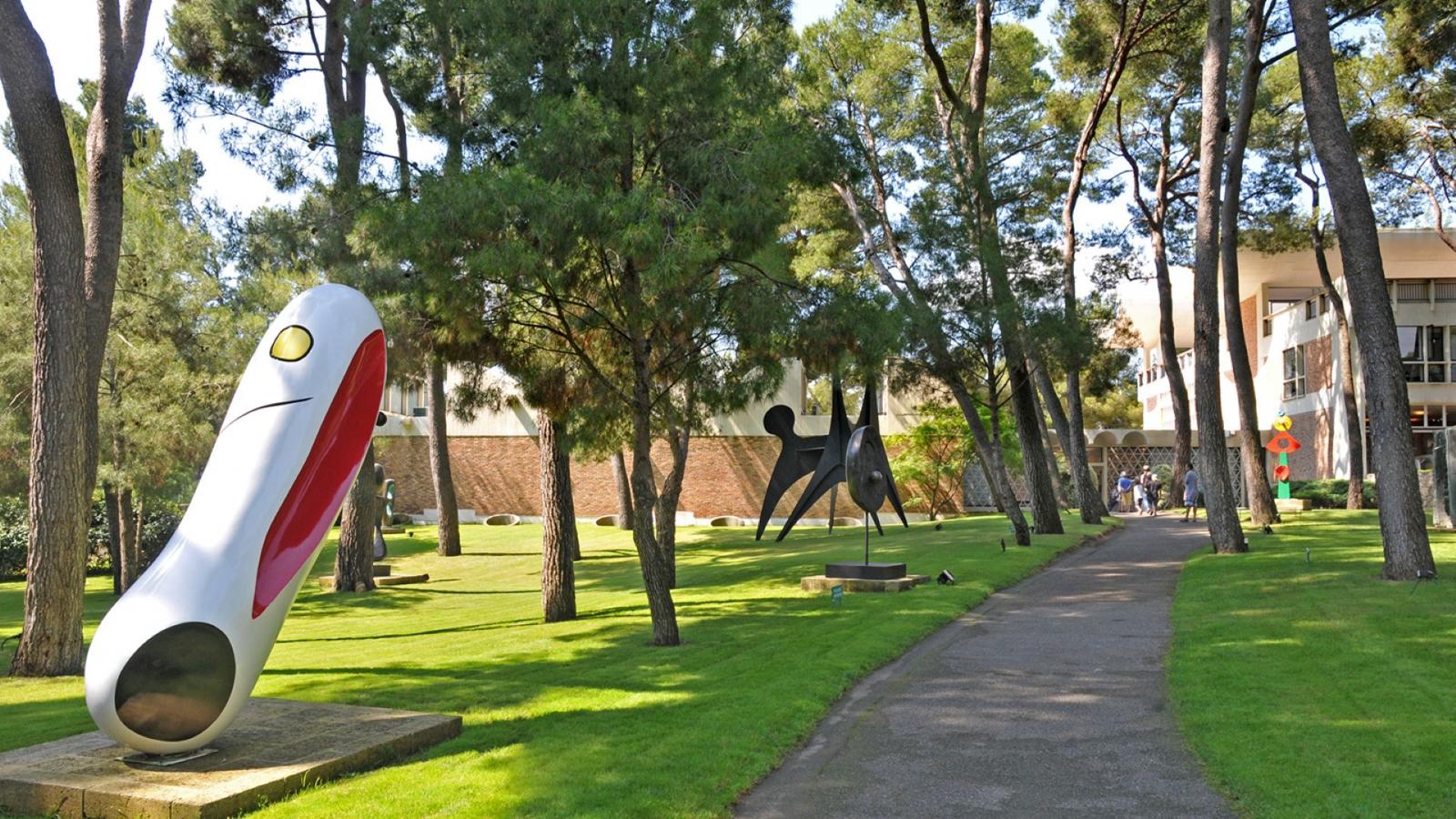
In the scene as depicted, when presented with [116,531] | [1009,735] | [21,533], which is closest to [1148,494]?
[116,531]

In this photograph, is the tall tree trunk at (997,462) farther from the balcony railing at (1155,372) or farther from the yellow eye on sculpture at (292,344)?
the balcony railing at (1155,372)

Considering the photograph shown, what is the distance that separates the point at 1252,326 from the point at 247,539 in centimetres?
4635

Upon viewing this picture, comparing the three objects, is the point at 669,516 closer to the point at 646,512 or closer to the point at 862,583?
the point at 862,583

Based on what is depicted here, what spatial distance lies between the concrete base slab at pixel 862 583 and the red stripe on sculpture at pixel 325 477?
8.65 metres

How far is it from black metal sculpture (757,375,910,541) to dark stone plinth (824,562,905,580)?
1.51m

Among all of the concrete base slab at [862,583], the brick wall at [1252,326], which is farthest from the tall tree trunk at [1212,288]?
the brick wall at [1252,326]

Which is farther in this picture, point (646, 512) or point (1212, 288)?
point (1212, 288)

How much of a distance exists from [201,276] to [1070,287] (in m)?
18.2

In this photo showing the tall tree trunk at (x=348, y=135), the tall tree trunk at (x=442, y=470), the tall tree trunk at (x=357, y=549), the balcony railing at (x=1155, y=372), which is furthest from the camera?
the balcony railing at (x=1155, y=372)

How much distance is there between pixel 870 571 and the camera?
15.9 metres

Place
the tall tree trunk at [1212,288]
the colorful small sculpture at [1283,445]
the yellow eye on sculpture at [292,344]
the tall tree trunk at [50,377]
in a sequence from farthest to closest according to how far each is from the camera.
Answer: the colorful small sculpture at [1283,445] < the tall tree trunk at [1212,288] < the tall tree trunk at [50,377] < the yellow eye on sculpture at [292,344]

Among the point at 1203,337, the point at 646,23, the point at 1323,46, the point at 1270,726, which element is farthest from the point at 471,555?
the point at 1270,726

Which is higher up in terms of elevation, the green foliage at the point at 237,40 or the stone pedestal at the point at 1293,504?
the green foliage at the point at 237,40

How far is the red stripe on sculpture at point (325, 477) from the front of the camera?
6703 millimetres
